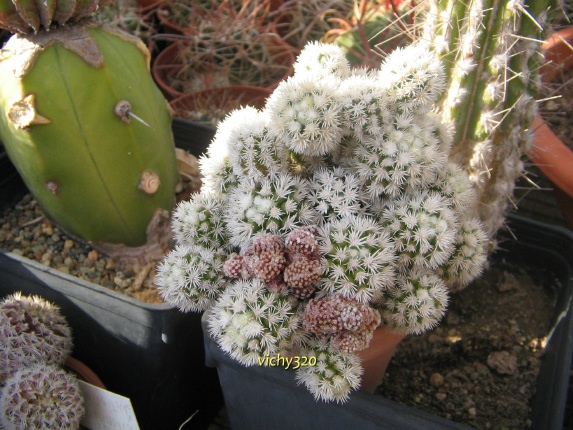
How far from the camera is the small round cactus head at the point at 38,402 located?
943 millimetres

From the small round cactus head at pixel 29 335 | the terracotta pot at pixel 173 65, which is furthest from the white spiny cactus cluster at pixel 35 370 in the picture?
the terracotta pot at pixel 173 65

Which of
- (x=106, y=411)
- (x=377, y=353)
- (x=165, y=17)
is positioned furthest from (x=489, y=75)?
(x=165, y=17)

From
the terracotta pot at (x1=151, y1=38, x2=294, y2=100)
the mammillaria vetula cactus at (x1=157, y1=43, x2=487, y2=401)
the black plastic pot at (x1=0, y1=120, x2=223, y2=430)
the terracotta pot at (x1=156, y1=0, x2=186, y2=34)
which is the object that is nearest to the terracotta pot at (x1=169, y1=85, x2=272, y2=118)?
the terracotta pot at (x1=151, y1=38, x2=294, y2=100)

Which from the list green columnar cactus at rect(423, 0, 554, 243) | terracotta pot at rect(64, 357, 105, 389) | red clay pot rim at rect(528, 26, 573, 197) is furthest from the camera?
red clay pot rim at rect(528, 26, 573, 197)

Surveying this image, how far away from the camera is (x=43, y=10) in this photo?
966 millimetres

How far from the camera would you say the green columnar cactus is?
0.86m

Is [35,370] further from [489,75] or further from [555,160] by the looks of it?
[555,160]

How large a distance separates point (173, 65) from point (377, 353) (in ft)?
A: 4.34

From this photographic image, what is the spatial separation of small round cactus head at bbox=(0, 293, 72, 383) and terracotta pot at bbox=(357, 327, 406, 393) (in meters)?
0.55

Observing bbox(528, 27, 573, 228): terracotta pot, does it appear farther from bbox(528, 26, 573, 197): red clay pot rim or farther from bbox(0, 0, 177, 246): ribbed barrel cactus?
bbox(0, 0, 177, 246): ribbed barrel cactus

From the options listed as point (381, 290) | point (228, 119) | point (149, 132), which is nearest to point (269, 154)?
point (228, 119)

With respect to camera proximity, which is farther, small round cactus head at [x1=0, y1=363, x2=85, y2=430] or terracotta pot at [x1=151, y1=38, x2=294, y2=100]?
terracotta pot at [x1=151, y1=38, x2=294, y2=100]

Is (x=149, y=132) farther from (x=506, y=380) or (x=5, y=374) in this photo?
(x=506, y=380)

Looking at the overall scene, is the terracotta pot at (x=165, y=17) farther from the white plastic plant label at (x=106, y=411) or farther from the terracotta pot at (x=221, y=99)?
the white plastic plant label at (x=106, y=411)
